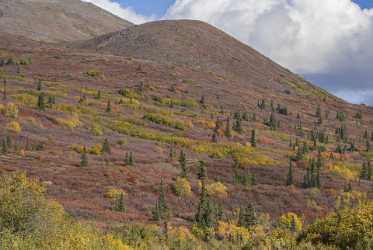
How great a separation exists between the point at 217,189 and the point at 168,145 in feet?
116

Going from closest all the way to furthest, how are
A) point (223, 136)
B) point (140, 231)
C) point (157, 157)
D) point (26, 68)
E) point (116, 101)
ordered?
point (140, 231)
point (157, 157)
point (223, 136)
point (116, 101)
point (26, 68)

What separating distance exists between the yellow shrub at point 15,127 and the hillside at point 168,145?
0.68ft

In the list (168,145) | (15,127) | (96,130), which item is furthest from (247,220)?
(96,130)

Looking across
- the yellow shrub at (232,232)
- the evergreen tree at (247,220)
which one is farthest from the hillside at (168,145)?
the evergreen tree at (247,220)

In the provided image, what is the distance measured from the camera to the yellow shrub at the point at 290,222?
60469mm

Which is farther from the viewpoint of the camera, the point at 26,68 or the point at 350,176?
the point at 26,68

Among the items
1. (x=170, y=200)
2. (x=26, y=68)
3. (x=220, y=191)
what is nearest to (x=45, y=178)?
(x=170, y=200)

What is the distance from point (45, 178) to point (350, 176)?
57.9m

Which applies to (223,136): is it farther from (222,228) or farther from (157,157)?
(222,228)

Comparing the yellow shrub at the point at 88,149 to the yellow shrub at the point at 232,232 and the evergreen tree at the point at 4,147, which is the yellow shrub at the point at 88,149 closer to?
the evergreen tree at the point at 4,147

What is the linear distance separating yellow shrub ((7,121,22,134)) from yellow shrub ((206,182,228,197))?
3537 centimetres

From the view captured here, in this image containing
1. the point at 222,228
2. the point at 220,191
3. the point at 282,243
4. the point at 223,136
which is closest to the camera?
the point at 282,243

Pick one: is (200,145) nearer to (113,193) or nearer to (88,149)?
(88,149)

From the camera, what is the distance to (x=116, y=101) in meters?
143
